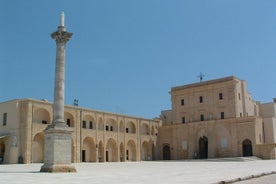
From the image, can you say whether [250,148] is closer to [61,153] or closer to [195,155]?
[195,155]

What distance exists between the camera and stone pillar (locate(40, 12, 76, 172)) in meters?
19.8

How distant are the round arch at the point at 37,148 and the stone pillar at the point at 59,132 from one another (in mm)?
20459

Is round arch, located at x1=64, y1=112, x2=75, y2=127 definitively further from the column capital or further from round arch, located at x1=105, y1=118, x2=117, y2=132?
the column capital

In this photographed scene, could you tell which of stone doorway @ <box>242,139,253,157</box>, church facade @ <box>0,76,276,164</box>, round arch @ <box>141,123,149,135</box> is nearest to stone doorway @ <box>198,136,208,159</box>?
church facade @ <box>0,76,276,164</box>

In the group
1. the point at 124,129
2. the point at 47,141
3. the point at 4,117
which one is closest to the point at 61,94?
the point at 47,141

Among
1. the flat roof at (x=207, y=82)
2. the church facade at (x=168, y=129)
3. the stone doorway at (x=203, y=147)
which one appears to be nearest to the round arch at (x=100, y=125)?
the church facade at (x=168, y=129)

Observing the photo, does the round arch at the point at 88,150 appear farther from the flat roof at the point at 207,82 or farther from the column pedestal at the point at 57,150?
the column pedestal at the point at 57,150

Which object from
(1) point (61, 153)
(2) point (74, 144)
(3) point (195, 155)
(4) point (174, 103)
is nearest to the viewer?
(1) point (61, 153)

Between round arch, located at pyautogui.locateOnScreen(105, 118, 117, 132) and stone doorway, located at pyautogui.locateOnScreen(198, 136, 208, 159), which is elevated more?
round arch, located at pyautogui.locateOnScreen(105, 118, 117, 132)

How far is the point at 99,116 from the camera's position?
4844 centimetres

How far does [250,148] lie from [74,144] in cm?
2218

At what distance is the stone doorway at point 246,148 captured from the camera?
1864 inches

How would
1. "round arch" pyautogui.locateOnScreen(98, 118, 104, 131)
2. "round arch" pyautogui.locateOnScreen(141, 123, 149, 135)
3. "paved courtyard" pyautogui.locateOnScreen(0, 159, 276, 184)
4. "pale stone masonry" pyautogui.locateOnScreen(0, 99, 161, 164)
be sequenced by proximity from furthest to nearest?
"round arch" pyautogui.locateOnScreen(141, 123, 149, 135) < "round arch" pyautogui.locateOnScreen(98, 118, 104, 131) < "pale stone masonry" pyautogui.locateOnScreen(0, 99, 161, 164) < "paved courtyard" pyautogui.locateOnScreen(0, 159, 276, 184)

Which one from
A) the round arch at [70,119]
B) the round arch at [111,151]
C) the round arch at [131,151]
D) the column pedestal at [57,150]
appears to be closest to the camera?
the column pedestal at [57,150]
